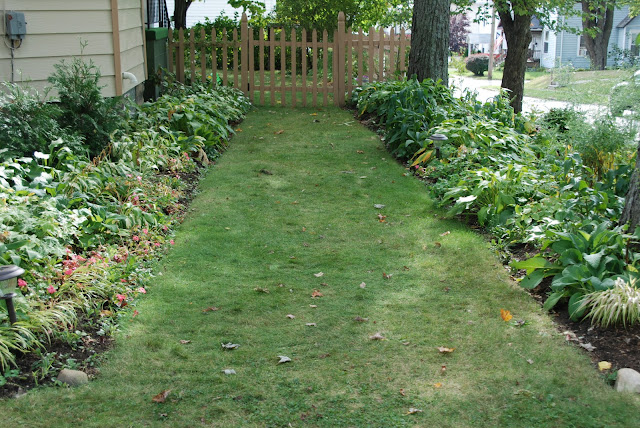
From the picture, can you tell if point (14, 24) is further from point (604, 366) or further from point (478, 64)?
point (478, 64)

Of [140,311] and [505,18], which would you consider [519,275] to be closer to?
[140,311]

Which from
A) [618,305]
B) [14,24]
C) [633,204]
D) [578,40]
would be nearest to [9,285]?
[618,305]

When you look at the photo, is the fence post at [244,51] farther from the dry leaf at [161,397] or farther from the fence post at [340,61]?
the dry leaf at [161,397]

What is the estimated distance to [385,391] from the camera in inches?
133

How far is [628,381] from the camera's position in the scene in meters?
3.33

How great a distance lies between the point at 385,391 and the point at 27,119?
14.4 feet

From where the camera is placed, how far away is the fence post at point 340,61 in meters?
Result: 12.2

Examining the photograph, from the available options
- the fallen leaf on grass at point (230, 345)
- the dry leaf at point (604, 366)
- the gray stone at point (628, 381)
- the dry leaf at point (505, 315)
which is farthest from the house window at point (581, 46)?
the fallen leaf on grass at point (230, 345)

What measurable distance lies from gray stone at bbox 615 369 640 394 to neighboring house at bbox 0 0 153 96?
5917 millimetres

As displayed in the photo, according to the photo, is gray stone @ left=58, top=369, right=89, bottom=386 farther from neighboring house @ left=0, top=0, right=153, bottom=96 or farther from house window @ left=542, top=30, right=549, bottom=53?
house window @ left=542, top=30, right=549, bottom=53

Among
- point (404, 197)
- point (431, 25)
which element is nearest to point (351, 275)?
point (404, 197)

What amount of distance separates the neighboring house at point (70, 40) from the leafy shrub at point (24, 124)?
569 mm

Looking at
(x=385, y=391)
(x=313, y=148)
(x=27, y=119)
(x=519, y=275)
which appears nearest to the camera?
(x=385, y=391)

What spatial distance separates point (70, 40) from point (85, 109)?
1.18m
